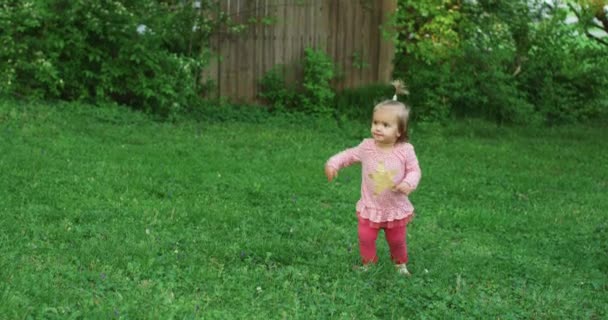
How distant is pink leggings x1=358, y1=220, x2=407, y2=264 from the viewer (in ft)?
16.4

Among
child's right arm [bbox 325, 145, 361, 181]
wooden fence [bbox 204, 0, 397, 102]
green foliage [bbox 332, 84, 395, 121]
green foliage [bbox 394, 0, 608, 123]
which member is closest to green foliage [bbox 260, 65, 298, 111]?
wooden fence [bbox 204, 0, 397, 102]

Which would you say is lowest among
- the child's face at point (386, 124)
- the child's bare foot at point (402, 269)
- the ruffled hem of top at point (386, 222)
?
the child's bare foot at point (402, 269)

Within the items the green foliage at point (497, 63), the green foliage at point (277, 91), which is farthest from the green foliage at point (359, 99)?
the green foliage at point (277, 91)

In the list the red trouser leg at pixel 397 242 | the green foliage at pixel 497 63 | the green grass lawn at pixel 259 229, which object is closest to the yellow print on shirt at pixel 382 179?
the red trouser leg at pixel 397 242

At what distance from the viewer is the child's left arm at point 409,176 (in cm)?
469

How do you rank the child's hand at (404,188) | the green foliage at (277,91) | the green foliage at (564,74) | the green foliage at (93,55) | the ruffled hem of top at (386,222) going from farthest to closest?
the green foliage at (564,74), the green foliage at (277,91), the green foliage at (93,55), the ruffled hem of top at (386,222), the child's hand at (404,188)

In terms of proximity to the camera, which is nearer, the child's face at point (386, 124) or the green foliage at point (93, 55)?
the child's face at point (386, 124)

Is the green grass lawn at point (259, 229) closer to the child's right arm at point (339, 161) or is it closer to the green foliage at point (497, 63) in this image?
the child's right arm at point (339, 161)

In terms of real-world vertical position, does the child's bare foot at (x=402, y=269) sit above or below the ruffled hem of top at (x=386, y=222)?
below

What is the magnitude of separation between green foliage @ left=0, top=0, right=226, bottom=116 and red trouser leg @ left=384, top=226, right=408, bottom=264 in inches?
230

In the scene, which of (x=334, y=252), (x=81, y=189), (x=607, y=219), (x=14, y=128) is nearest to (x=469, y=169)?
(x=607, y=219)

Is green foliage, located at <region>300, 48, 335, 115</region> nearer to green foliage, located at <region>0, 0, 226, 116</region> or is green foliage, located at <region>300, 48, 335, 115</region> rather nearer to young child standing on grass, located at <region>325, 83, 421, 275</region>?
green foliage, located at <region>0, 0, 226, 116</region>

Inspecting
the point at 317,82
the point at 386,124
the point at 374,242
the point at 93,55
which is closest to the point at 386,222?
the point at 374,242

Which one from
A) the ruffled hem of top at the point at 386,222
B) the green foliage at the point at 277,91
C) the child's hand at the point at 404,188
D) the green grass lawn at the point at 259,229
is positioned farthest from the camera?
the green foliage at the point at 277,91
